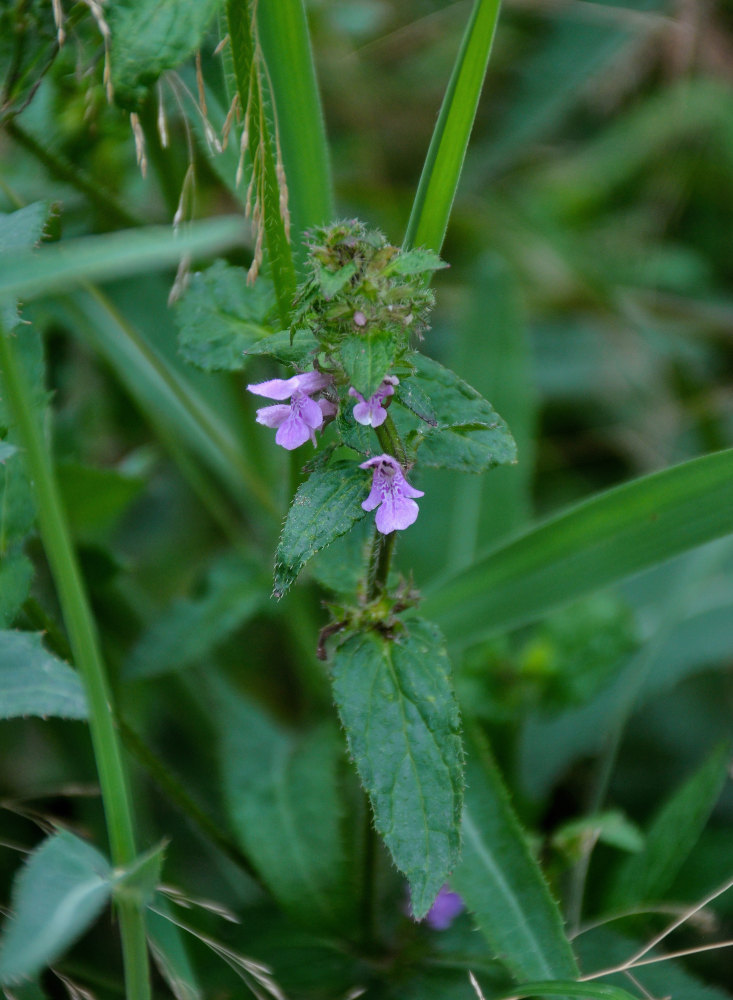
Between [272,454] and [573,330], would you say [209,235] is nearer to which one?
[272,454]

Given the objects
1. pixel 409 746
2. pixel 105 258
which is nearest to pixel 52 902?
pixel 409 746

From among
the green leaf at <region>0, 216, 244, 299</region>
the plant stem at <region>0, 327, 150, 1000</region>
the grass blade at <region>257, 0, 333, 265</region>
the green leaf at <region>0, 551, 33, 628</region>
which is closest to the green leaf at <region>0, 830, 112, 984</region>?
the plant stem at <region>0, 327, 150, 1000</region>

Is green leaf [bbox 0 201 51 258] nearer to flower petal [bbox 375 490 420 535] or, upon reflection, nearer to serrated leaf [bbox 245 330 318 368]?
serrated leaf [bbox 245 330 318 368]

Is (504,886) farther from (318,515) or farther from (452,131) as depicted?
(452,131)

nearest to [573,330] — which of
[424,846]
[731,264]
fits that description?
[731,264]

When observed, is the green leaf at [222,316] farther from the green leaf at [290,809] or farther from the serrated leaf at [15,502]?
the green leaf at [290,809]

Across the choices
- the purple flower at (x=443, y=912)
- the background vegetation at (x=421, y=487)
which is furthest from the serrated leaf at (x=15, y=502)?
the purple flower at (x=443, y=912)
